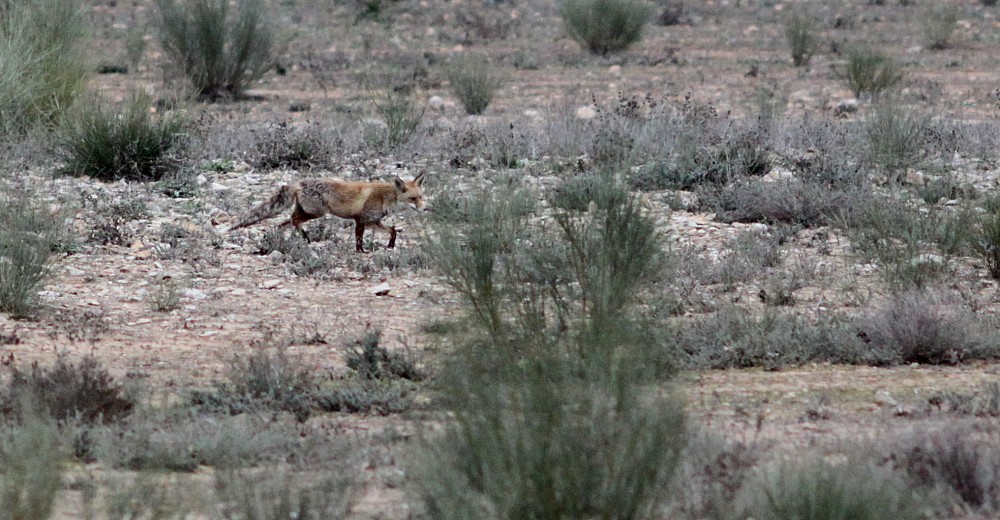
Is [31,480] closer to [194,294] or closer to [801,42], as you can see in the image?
[194,294]

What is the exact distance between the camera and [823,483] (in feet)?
12.7

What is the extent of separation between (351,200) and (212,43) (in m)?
12.4

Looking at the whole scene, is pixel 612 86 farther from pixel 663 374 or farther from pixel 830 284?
pixel 663 374

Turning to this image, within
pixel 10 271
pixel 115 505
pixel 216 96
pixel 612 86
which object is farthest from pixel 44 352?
pixel 612 86

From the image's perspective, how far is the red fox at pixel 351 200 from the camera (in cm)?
973

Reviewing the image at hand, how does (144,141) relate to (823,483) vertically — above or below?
below

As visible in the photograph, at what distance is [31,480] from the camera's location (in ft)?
12.6

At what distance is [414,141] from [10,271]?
22.6 ft

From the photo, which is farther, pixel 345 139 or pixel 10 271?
pixel 345 139

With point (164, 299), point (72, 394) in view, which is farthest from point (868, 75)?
point (72, 394)

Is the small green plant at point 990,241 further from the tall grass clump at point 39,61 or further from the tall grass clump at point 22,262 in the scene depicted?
the tall grass clump at point 39,61

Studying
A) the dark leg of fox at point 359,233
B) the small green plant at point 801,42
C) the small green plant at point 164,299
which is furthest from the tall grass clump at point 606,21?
the small green plant at point 164,299

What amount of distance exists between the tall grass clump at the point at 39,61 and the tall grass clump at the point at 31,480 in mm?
8844

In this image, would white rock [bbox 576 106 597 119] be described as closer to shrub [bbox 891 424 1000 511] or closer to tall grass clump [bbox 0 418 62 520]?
shrub [bbox 891 424 1000 511]
